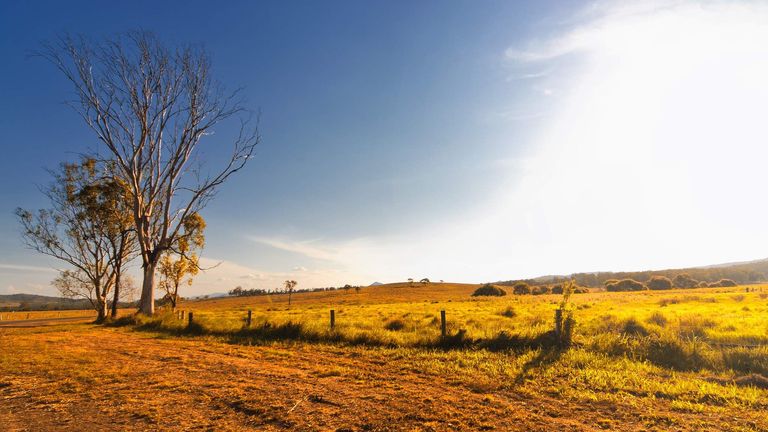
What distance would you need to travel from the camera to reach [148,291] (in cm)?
2445

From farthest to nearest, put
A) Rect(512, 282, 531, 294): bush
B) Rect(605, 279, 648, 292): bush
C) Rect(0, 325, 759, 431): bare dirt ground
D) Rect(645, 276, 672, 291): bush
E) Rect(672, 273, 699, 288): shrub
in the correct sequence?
Rect(672, 273, 699, 288): shrub
Rect(512, 282, 531, 294): bush
Rect(605, 279, 648, 292): bush
Rect(645, 276, 672, 291): bush
Rect(0, 325, 759, 431): bare dirt ground

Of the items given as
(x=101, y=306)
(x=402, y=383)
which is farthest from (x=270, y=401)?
(x=101, y=306)

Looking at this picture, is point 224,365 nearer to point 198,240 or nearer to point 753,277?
point 198,240

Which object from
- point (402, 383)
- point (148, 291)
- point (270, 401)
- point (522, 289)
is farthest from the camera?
point (522, 289)

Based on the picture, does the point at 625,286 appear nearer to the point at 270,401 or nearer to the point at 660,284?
the point at 660,284

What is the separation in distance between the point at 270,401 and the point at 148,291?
22343 millimetres

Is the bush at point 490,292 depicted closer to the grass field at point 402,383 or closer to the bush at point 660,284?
the bush at point 660,284

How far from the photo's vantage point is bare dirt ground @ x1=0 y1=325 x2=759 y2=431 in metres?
5.70

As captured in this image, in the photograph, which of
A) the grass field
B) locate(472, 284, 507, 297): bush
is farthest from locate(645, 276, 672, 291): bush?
the grass field

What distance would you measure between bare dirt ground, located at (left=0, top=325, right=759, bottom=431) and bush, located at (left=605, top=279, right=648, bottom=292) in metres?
89.9

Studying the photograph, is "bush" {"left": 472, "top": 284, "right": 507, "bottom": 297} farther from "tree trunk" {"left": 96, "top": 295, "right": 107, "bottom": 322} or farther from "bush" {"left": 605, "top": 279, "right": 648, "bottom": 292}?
"tree trunk" {"left": 96, "top": 295, "right": 107, "bottom": 322}

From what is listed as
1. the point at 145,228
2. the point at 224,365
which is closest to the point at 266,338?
the point at 224,365

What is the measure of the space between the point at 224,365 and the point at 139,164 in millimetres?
21460

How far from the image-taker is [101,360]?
34.5ft
